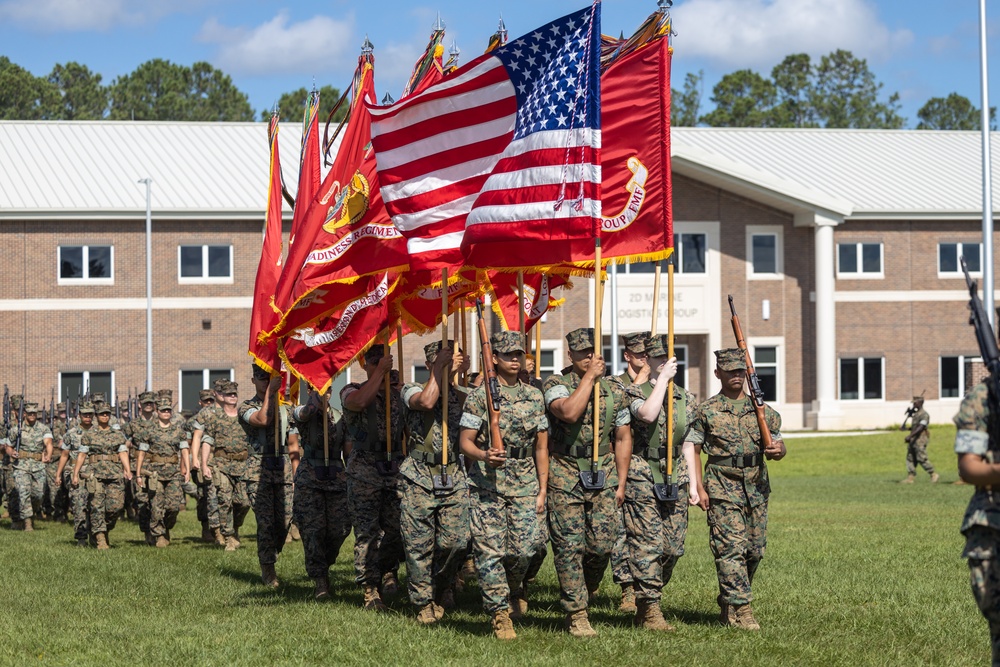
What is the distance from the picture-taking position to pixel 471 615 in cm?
1157

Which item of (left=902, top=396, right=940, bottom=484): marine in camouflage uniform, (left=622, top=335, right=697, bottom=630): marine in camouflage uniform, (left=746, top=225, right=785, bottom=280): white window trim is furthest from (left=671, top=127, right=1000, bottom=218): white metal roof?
(left=622, top=335, right=697, bottom=630): marine in camouflage uniform

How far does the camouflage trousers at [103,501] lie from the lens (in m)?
18.7

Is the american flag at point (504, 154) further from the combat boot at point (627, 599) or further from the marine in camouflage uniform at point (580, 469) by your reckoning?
the combat boot at point (627, 599)

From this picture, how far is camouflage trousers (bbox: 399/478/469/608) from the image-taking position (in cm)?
1109

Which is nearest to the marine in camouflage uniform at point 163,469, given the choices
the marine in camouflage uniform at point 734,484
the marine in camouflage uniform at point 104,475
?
the marine in camouflage uniform at point 104,475

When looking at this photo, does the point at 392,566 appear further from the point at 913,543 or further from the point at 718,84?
the point at 718,84

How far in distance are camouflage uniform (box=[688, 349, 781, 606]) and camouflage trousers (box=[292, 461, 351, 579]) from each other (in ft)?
12.8

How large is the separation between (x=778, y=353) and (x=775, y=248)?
3629 mm

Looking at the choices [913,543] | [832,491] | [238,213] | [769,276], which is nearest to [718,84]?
[769,276]

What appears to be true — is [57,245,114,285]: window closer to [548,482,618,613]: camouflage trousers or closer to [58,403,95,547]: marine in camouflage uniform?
[58,403,95,547]: marine in camouflage uniform

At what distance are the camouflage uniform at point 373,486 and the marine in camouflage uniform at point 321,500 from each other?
1.95 ft

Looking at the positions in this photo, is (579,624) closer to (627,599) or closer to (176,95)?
(627,599)

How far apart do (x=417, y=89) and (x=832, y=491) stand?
17.4 m

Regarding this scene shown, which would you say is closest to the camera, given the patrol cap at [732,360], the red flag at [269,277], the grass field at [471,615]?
the grass field at [471,615]
